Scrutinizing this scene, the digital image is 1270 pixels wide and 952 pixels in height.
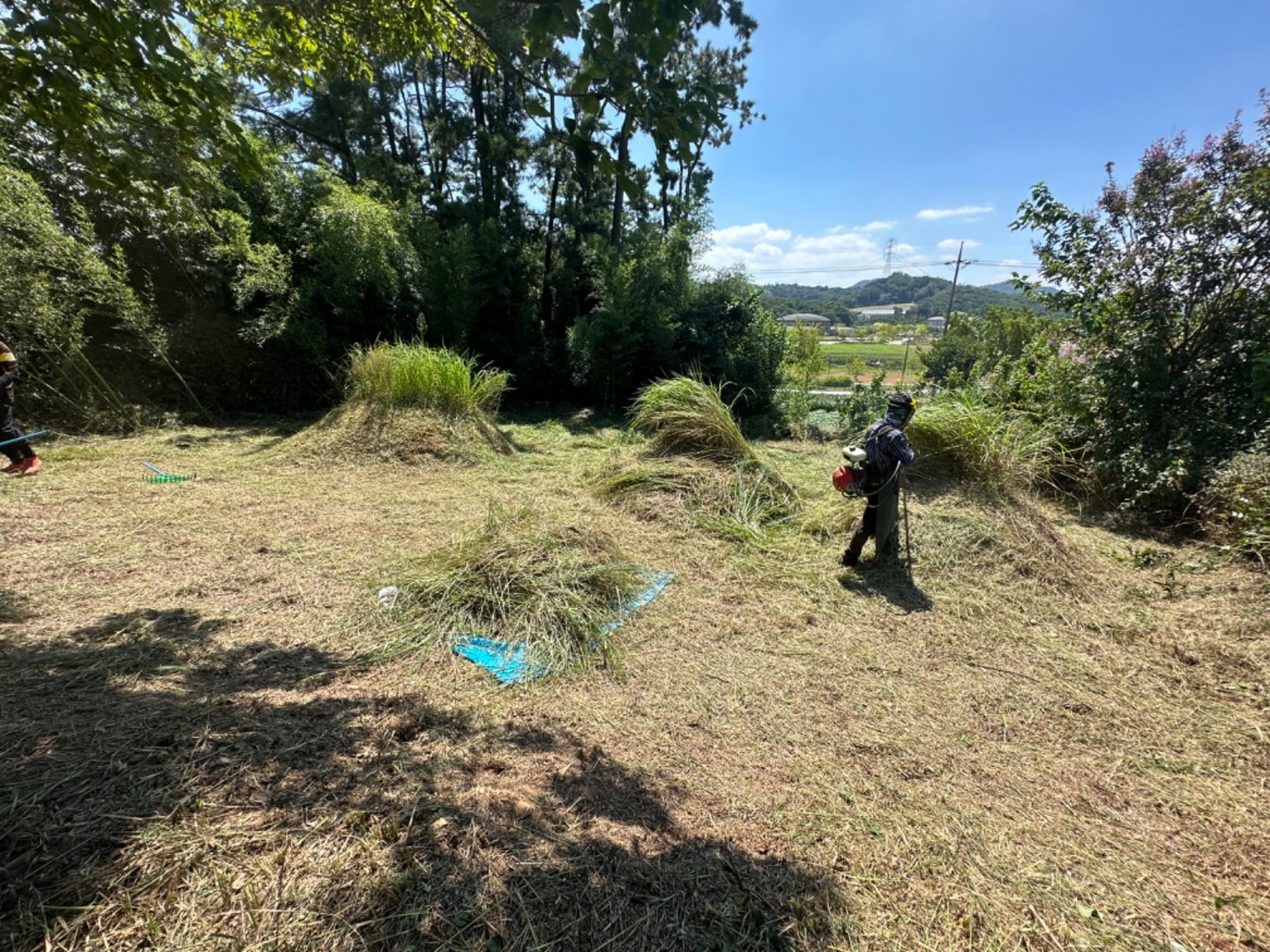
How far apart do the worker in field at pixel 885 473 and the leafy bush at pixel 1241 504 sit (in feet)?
7.36

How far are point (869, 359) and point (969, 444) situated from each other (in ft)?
99.7

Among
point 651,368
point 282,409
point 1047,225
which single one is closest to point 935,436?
point 1047,225

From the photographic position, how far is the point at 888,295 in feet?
273

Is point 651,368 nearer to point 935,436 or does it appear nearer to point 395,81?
point 935,436

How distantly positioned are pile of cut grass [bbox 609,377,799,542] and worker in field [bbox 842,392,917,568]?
814 mm

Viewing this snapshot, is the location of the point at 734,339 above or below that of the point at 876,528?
above

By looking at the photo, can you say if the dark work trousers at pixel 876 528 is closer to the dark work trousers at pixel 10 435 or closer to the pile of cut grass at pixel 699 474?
the pile of cut grass at pixel 699 474

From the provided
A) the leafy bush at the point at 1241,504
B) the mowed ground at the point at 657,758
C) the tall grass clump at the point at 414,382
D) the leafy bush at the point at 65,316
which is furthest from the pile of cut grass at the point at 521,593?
the leafy bush at the point at 65,316

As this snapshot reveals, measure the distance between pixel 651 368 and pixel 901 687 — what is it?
8.34m

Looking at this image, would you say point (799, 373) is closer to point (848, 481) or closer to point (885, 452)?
point (885, 452)

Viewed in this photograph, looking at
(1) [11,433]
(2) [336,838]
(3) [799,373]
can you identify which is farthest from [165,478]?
(3) [799,373]

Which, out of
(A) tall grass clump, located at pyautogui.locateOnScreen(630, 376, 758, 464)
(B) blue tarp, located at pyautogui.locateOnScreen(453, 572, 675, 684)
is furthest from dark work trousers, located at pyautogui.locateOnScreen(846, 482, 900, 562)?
(B) blue tarp, located at pyautogui.locateOnScreen(453, 572, 675, 684)

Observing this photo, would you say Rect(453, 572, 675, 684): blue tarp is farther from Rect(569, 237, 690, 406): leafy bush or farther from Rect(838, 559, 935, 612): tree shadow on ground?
Rect(569, 237, 690, 406): leafy bush

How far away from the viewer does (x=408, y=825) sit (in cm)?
136
